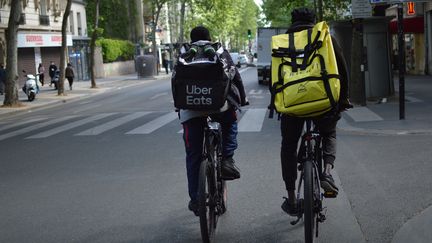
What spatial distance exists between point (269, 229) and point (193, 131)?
1.05 metres

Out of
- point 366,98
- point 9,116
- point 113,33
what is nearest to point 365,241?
point 366,98

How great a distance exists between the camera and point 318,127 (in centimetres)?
454

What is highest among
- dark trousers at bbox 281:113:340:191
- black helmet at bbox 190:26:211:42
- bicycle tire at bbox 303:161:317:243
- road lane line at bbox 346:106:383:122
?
black helmet at bbox 190:26:211:42

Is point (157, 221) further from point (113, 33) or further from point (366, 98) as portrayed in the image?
point (113, 33)

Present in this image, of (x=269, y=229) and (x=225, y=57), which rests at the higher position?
(x=225, y=57)

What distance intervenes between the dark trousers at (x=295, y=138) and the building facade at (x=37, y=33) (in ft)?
102

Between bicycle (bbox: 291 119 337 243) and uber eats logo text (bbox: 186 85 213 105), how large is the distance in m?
0.79

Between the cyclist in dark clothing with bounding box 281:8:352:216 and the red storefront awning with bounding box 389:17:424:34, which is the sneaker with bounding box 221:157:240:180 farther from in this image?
the red storefront awning with bounding box 389:17:424:34

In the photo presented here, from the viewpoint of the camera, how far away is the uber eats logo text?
4.61m

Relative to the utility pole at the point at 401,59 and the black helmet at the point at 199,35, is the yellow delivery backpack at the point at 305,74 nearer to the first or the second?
the black helmet at the point at 199,35

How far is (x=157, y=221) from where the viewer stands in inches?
214

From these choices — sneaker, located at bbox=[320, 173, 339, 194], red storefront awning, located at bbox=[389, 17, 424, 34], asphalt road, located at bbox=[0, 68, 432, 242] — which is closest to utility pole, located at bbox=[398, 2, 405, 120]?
asphalt road, located at bbox=[0, 68, 432, 242]

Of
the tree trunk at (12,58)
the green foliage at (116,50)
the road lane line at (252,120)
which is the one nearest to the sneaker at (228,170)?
the road lane line at (252,120)

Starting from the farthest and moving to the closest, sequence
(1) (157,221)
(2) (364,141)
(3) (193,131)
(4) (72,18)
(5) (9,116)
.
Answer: (4) (72,18), (5) (9,116), (2) (364,141), (1) (157,221), (3) (193,131)
